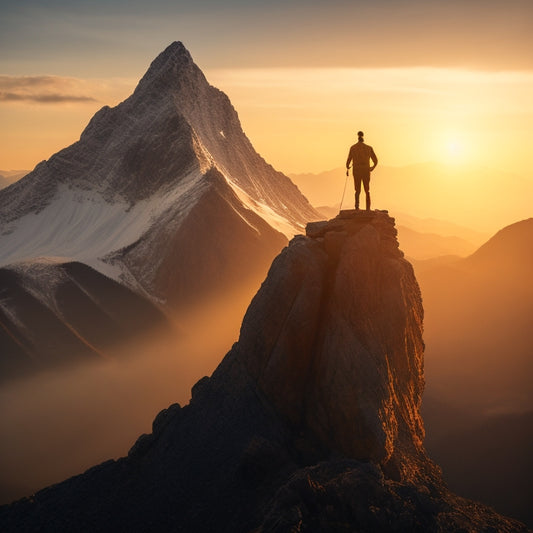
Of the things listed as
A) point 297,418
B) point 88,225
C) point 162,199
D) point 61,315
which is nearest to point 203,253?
Result: point 162,199

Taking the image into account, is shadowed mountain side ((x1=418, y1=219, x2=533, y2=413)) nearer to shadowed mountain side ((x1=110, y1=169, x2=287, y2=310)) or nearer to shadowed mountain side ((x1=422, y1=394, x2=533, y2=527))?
shadowed mountain side ((x1=422, y1=394, x2=533, y2=527))

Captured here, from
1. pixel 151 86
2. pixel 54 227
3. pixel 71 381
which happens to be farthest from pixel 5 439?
pixel 151 86

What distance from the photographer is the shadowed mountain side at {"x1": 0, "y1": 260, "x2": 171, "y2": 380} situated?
8716cm

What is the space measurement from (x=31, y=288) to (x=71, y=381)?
22115mm

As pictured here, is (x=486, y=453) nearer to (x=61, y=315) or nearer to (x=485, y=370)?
(x=485, y=370)

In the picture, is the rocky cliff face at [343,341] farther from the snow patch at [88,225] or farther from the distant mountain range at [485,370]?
the snow patch at [88,225]

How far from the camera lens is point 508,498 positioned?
62.6 meters

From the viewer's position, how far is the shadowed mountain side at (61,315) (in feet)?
286

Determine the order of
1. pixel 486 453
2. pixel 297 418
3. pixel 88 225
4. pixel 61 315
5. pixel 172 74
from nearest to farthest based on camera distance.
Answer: pixel 297 418 → pixel 486 453 → pixel 61 315 → pixel 88 225 → pixel 172 74

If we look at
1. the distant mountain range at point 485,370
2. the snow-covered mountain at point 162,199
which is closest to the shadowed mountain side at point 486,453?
the distant mountain range at point 485,370

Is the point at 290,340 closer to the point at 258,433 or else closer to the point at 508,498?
the point at 258,433

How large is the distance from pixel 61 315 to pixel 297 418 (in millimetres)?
73876

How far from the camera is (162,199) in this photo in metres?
128

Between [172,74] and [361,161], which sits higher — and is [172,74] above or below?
above
